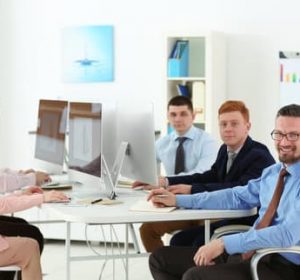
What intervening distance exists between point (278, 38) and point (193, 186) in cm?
254

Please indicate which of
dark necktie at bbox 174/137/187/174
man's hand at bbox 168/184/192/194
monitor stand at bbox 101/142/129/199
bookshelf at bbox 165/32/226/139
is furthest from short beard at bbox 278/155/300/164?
bookshelf at bbox 165/32/226/139

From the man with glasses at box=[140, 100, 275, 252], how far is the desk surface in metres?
0.35

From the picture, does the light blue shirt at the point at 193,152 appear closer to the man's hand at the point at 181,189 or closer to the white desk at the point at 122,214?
the man's hand at the point at 181,189

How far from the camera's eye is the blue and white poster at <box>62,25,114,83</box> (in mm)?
6699

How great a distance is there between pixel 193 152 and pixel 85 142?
1.20m

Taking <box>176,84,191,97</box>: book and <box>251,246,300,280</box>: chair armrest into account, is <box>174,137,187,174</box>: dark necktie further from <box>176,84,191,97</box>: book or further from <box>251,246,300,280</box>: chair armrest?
<box>251,246,300,280</box>: chair armrest

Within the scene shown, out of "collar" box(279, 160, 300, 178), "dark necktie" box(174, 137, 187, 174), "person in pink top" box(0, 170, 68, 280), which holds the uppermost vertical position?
"collar" box(279, 160, 300, 178)

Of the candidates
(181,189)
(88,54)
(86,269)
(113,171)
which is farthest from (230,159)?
(88,54)

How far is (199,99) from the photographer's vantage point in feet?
20.1

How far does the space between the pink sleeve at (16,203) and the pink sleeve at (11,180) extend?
62 centimetres

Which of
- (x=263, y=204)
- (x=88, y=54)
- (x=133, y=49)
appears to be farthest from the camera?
(x=88, y=54)

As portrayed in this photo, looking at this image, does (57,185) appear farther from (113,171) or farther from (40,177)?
(113,171)

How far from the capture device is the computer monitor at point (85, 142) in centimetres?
397

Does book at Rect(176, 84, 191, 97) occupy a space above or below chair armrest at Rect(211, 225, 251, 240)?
above
